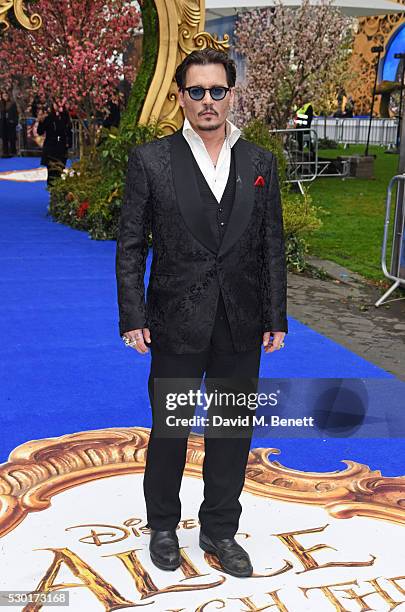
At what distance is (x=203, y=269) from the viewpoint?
3.04m

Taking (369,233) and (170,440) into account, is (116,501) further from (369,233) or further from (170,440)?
(369,233)

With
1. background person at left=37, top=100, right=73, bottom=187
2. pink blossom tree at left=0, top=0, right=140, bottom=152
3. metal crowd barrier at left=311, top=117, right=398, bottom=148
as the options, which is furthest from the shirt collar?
metal crowd barrier at left=311, top=117, right=398, bottom=148

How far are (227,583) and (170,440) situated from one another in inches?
23.1

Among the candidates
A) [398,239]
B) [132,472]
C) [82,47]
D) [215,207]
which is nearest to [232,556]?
[132,472]

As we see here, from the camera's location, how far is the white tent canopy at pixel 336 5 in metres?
16.0

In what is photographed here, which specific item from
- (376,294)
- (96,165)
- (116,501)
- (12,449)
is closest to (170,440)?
(116,501)

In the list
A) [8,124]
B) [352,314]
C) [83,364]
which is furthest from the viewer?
[8,124]

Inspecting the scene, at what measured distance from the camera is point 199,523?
11.5 feet

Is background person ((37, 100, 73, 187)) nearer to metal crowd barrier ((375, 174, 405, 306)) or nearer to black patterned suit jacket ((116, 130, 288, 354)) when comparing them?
metal crowd barrier ((375, 174, 405, 306))

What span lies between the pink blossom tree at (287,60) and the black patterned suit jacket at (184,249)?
48.5 ft

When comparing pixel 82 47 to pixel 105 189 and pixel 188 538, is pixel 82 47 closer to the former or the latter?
pixel 105 189

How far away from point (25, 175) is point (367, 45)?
1617 cm

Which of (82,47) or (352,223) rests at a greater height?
(82,47)

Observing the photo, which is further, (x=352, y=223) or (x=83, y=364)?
(x=352, y=223)
